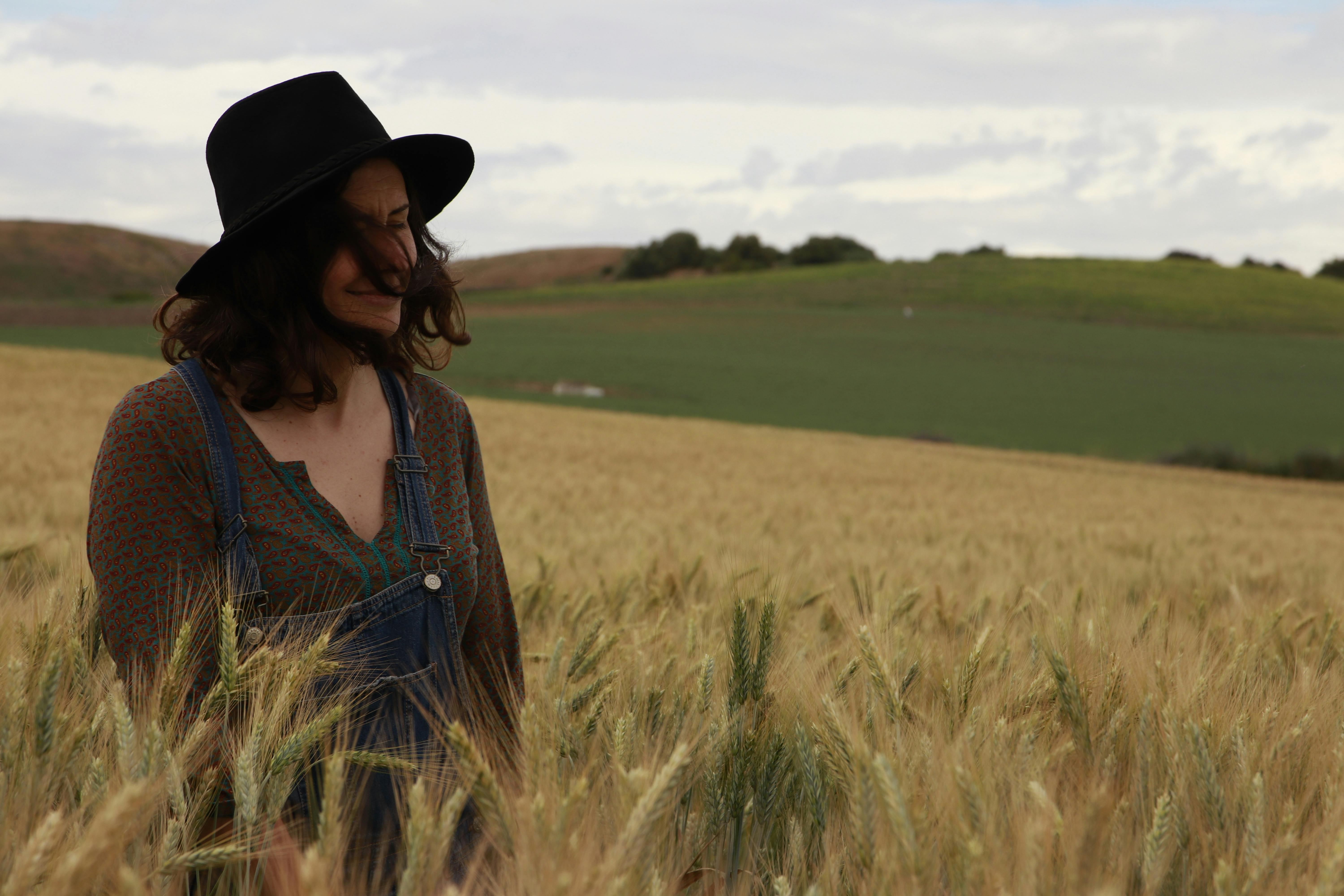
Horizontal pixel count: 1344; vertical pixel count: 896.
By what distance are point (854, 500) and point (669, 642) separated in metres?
7.15

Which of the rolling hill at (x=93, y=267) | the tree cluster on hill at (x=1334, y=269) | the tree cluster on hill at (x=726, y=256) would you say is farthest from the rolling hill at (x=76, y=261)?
the tree cluster on hill at (x=1334, y=269)

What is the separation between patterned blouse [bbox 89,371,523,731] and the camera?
5.00 feet

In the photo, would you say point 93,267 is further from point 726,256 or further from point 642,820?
point 642,820

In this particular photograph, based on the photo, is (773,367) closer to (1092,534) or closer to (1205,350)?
(1205,350)

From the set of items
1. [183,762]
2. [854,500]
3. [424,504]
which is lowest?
[854,500]

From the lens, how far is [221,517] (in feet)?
5.40

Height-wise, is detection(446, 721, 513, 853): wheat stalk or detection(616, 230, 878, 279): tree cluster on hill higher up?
detection(616, 230, 878, 279): tree cluster on hill

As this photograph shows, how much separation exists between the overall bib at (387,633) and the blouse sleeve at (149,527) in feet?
0.11

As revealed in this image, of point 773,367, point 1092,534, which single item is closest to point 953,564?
point 1092,534

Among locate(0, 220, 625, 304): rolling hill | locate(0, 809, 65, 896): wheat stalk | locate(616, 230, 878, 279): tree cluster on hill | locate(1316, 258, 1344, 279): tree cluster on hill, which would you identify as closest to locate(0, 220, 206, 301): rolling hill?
locate(0, 220, 625, 304): rolling hill

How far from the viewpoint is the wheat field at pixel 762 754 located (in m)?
0.95

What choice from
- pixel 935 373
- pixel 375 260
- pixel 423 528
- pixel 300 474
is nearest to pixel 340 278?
pixel 375 260

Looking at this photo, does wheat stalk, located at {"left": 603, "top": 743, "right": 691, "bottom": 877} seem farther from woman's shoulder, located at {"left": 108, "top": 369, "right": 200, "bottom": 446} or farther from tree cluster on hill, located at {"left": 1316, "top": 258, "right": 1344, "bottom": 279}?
tree cluster on hill, located at {"left": 1316, "top": 258, "right": 1344, "bottom": 279}

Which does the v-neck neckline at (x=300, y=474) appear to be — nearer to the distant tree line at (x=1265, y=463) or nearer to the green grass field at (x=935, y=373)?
the green grass field at (x=935, y=373)
